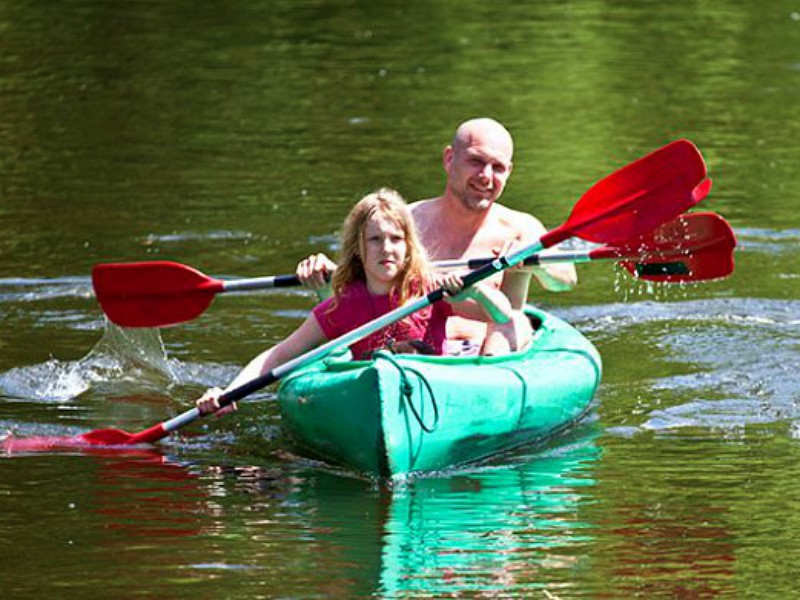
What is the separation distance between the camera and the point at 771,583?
18.0ft

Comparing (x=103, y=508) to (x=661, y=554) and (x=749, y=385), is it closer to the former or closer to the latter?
(x=661, y=554)

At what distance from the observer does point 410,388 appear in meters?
6.45

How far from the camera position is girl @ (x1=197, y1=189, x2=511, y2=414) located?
269 inches

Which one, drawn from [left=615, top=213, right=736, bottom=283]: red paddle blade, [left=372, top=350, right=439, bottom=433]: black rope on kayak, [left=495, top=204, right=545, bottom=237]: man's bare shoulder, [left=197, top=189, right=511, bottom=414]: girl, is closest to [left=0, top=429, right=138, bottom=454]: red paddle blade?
[left=197, top=189, right=511, bottom=414]: girl

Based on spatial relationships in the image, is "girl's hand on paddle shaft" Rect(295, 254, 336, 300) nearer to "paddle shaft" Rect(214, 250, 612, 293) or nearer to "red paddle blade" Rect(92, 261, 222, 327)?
"paddle shaft" Rect(214, 250, 612, 293)

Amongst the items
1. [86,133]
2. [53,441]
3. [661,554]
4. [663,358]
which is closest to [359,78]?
[86,133]

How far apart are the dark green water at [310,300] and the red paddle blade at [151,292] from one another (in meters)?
0.38

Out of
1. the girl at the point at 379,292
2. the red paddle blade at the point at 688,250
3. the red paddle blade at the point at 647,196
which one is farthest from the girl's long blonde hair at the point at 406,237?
the red paddle blade at the point at 688,250

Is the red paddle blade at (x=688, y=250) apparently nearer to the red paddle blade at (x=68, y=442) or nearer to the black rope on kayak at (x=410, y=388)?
the black rope on kayak at (x=410, y=388)

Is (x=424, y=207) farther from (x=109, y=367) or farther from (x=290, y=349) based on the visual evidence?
(x=109, y=367)

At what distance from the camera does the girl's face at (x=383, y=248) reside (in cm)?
682

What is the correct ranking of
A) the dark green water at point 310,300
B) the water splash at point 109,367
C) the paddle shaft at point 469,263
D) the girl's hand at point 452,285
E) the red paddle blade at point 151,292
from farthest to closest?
the water splash at point 109,367
the red paddle blade at point 151,292
the paddle shaft at point 469,263
the girl's hand at point 452,285
the dark green water at point 310,300

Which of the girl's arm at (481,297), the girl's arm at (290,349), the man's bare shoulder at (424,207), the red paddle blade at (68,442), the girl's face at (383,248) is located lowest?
the red paddle blade at (68,442)

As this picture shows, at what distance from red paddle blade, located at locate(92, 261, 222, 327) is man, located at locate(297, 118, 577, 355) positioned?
0.77m
